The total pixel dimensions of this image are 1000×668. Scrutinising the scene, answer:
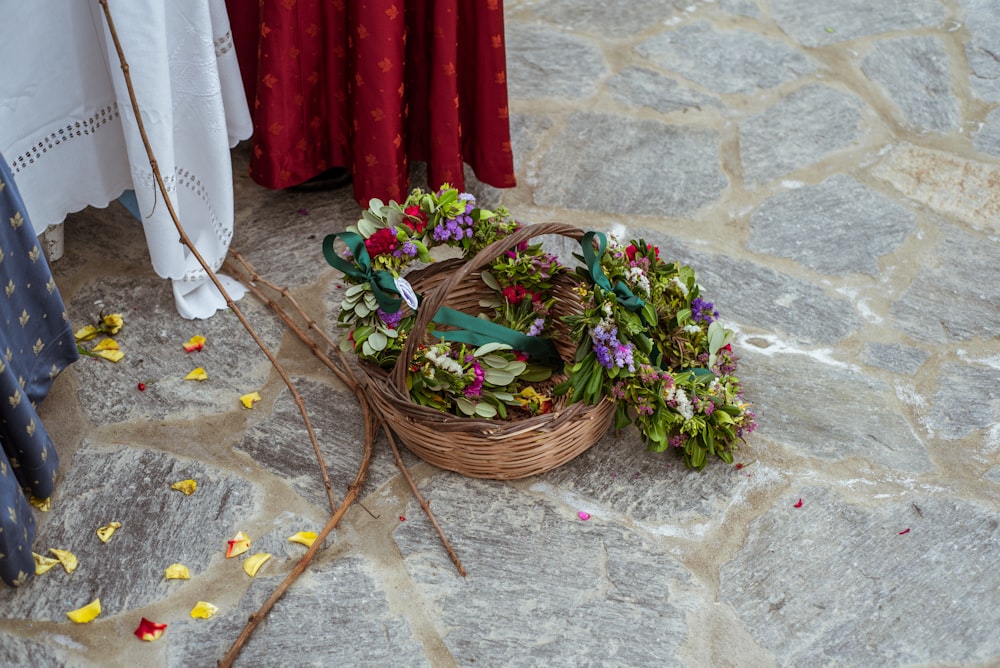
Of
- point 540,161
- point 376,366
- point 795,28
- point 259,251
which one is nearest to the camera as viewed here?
point 376,366

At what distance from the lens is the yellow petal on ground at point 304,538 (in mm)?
1623

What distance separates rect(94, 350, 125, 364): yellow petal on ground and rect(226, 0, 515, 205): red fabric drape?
0.51 meters

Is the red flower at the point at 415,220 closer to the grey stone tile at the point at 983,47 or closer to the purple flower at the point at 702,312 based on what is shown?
the purple flower at the point at 702,312

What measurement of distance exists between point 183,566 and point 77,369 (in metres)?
0.54

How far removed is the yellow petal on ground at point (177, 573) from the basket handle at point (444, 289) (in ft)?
1.48

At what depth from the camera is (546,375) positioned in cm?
181

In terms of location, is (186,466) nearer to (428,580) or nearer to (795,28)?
(428,580)

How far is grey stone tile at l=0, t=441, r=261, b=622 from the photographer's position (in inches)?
61.0

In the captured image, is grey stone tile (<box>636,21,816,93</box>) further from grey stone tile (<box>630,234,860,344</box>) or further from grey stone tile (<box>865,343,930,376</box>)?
grey stone tile (<box>865,343,930,376</box>)

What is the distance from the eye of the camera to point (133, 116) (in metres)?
1.72

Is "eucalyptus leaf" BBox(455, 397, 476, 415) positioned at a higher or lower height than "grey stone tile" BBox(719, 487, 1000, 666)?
higher

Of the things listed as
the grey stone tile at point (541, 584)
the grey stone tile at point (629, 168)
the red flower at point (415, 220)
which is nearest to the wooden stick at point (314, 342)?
the grey stone tile at point (541, 584)

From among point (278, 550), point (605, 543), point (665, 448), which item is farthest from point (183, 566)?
point (665, 448)

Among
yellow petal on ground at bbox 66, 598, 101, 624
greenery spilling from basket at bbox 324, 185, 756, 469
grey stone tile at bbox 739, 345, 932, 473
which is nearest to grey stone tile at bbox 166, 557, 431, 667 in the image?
yellow petal on ground at bbox 66, 598, 101, 624
